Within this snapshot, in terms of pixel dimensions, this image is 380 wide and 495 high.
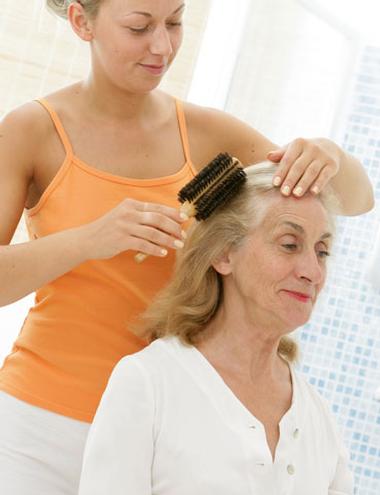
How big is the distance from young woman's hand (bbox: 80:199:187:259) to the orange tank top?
0.41ft

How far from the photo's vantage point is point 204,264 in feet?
5.49

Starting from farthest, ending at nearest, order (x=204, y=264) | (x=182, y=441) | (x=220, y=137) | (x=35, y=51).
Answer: (x=35, y=51) → (x=220, y=137) → (x=204, y=264) → (x=182, y=441)

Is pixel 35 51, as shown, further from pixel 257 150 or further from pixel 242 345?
pixel 242 345

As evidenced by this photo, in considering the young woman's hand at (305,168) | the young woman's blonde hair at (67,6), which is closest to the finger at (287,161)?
the young woman's hand at (305,168)

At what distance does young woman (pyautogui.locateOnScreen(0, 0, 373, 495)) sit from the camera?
4.99ft

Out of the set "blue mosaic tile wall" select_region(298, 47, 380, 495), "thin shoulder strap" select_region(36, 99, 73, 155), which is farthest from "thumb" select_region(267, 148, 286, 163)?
"blue mosaic tile wall" select_region(298, 47, 380, 495)

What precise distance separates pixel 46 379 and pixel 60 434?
102mm

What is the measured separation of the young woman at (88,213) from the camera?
59.9 inches

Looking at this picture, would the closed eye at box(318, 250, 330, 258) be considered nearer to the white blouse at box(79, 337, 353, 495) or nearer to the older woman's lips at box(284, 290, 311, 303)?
the older woman's lips at box(284, 290, 311, 303)

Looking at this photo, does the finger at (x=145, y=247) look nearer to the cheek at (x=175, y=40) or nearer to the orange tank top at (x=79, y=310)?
the orange tank top at (x=79, y=310)

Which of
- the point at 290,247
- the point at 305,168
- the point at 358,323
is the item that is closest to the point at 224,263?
the point at 290,247

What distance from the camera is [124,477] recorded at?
1428mm

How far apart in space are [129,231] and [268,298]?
0.29 m

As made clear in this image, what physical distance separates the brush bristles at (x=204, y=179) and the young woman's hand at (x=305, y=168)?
0.10m
